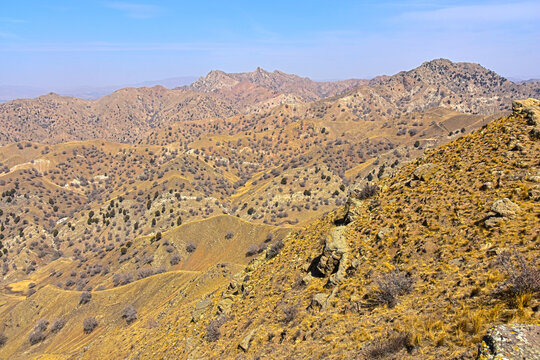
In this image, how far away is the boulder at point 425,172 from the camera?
15.5 metres

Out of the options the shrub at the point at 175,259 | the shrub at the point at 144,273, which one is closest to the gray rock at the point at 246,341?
the shrub at the point at 144,273

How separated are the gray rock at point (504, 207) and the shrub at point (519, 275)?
7.44ft

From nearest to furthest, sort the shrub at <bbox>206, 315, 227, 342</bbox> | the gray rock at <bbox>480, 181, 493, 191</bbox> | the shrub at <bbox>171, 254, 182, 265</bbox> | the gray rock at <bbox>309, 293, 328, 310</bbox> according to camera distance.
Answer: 1. the gray rock at <bbox>309, 293, 328, 310</bbox>
2. the gray rock at <bbox>480, 181, 493, 191</bbox>
3. the shrub at <bbox>206, 315, 227, 342</bbox>
4. the shrub at <bbox>171, 254, 182, 265</bbox>

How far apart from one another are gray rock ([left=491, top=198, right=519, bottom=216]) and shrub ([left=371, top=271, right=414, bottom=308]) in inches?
158

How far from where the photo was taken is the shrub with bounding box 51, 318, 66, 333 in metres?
37.1

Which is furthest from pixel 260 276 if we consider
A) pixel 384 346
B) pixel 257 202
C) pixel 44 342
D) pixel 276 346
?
pixel 257 202

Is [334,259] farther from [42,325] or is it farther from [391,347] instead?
[42,325]

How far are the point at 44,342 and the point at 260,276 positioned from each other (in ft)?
112

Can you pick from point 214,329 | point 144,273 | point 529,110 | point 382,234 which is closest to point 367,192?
point 382,234

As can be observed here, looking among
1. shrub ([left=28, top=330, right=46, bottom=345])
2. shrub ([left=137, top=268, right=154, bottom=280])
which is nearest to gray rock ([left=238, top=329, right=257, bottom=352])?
shrub ([left=28, top=330, right=46, bottom=345])

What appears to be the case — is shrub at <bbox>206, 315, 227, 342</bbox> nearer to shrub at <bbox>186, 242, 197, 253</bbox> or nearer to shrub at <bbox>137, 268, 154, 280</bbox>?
shrub at <bbox>137, 268, 154, 280</bbox>

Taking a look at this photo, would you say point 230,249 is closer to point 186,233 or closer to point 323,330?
point 186,233

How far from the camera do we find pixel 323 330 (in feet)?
34.0

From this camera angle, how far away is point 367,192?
18016 mm
